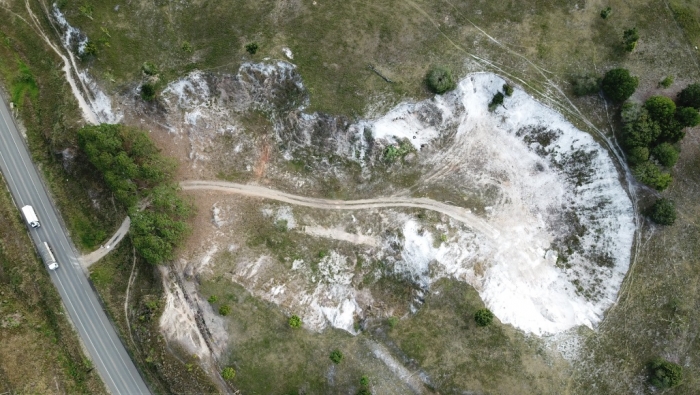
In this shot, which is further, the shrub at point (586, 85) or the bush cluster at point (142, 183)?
the shrub at point (586, 85)

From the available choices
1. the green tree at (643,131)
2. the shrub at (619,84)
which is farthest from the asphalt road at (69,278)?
the shrub at (619,84)

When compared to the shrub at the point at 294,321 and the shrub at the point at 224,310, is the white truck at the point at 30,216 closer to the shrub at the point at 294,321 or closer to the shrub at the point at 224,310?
the shrub at the point at 224,310

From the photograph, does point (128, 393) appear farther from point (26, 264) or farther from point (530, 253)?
point (530, 253)

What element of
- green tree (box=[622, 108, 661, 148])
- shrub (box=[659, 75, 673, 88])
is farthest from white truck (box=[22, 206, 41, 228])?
shrub (box=[659, 75, 673, 88])

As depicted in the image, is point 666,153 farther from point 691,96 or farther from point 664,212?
point 691,96

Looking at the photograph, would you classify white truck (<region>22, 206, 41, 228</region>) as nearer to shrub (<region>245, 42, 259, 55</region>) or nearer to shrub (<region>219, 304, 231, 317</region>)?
shrub (<region>219, 304, 231, 317</region>)

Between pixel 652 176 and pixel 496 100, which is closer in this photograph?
pixel 652 176

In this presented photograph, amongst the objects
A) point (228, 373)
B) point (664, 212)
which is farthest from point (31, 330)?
point (664, 212)

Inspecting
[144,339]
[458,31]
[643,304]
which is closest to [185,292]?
[144,339]
